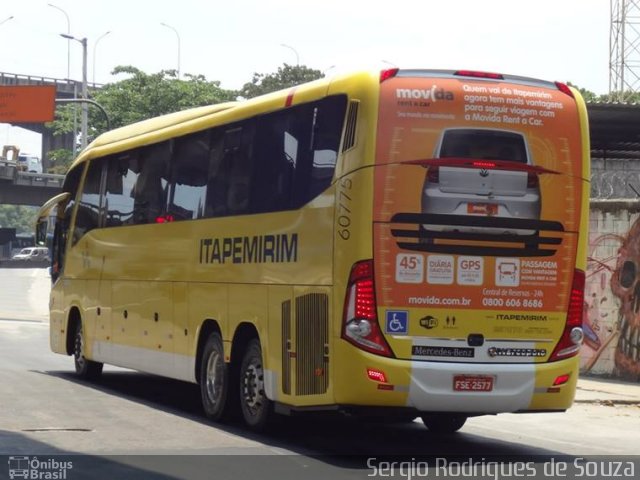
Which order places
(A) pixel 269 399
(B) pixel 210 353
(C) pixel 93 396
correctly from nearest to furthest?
(A) pixel 269 399
(B) pixel 210 353
(C) pixel 93 396

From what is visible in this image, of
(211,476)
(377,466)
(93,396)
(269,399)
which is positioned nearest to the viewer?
(211,476)

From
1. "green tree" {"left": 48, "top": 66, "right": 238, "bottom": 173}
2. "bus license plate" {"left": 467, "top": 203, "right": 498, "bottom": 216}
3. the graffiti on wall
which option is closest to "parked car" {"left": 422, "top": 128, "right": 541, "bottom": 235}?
"bus license plate" {"left": 467, "top": 203, "right": 498, "bottom": 216}

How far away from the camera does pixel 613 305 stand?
21359mm

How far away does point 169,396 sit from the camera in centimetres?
1795

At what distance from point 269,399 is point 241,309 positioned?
1.20 m

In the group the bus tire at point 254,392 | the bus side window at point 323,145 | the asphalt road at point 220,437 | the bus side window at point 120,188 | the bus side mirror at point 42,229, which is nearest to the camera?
the asphalt road at point 220,437

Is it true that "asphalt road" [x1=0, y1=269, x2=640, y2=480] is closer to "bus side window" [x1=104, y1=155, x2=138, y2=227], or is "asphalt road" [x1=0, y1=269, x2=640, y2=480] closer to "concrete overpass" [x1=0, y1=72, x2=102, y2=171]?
"bus side window" [x1=104, y1=155, x2=138, y2=227]

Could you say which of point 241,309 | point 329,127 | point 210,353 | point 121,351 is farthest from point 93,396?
point 329,127

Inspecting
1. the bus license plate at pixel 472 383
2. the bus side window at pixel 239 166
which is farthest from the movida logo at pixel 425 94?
the bus side window at pixel 239 166

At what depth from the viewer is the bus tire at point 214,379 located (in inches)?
569

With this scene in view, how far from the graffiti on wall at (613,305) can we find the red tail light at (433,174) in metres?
9.88

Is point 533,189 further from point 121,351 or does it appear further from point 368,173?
point 121,351

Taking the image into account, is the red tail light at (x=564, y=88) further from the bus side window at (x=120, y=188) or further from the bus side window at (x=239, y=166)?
the bus side window at (x=120, y=188)

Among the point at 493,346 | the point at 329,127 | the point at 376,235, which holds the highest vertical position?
the point at 329,127
